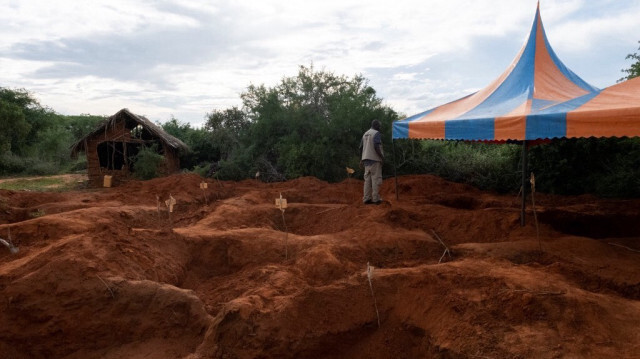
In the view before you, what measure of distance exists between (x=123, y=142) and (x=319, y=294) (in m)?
15.0

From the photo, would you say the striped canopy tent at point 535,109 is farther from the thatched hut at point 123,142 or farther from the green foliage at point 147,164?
the thatched hut at point 123,142

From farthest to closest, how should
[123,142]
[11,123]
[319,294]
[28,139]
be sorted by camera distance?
1. [28,139]
2. [11,123]
3. [123,142]
4. [319,294]

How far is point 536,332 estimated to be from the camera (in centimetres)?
310

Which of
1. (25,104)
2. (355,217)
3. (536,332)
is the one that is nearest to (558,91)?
(355,217)

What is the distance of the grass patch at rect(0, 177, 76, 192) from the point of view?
51.4ft

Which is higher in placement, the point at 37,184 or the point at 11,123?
the point at 11,123

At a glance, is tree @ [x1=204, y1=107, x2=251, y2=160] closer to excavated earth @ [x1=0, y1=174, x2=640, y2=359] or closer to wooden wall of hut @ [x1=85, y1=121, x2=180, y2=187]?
wooden wall of hut @ [x1=85, y1=121, x2=180, y2=187]

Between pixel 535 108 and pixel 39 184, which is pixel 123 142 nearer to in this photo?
pixel 39 184

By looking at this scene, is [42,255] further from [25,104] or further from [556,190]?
[25,104]

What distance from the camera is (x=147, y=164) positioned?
16.3 m

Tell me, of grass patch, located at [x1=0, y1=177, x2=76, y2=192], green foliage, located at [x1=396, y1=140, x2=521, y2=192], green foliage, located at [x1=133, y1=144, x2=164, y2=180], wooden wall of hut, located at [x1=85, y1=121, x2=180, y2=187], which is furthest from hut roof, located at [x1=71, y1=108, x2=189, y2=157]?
green foliage, located at [x1=396, y1=140, x2=521, y2=192]

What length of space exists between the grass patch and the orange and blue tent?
1378cm

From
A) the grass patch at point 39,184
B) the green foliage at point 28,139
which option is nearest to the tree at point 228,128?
the grass patch at point 39,184

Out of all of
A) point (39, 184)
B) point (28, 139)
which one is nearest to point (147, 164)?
point (39, 184)
